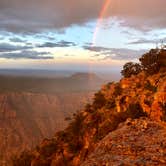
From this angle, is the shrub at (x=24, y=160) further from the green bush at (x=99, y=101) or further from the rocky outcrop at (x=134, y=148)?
the rocky outcrop at (x=134, y=148)

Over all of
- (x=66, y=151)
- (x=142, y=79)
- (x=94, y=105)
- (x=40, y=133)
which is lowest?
(x=40, y=133)

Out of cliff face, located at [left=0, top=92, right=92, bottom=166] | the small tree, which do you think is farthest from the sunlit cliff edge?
cliff face, located at [left=0, top=92, right=92, bottom=166]

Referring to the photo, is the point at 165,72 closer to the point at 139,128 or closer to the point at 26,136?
the point at 139,128

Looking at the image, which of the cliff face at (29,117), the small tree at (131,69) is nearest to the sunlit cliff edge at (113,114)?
the small tree at (131,69)

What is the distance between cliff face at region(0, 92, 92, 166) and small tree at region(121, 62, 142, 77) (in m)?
59.4

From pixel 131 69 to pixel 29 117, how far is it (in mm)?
121007

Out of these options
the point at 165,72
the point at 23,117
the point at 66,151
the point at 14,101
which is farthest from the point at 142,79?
the point at 14,101

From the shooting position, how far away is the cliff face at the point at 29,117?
11550 cm

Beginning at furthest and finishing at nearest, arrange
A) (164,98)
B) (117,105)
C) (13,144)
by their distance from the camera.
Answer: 1. (13,144)
2. (117,105)
3. (164,98)

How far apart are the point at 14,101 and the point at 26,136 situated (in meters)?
45.6

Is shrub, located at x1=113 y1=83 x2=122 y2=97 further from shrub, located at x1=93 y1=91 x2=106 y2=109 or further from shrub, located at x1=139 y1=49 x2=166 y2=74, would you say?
shrub, located at x1=139 y1=49 x2=166 y2=74

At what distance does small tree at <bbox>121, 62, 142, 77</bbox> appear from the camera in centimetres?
3575

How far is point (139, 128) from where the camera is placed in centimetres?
938

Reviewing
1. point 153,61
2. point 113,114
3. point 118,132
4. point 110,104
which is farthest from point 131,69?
point 118,132
